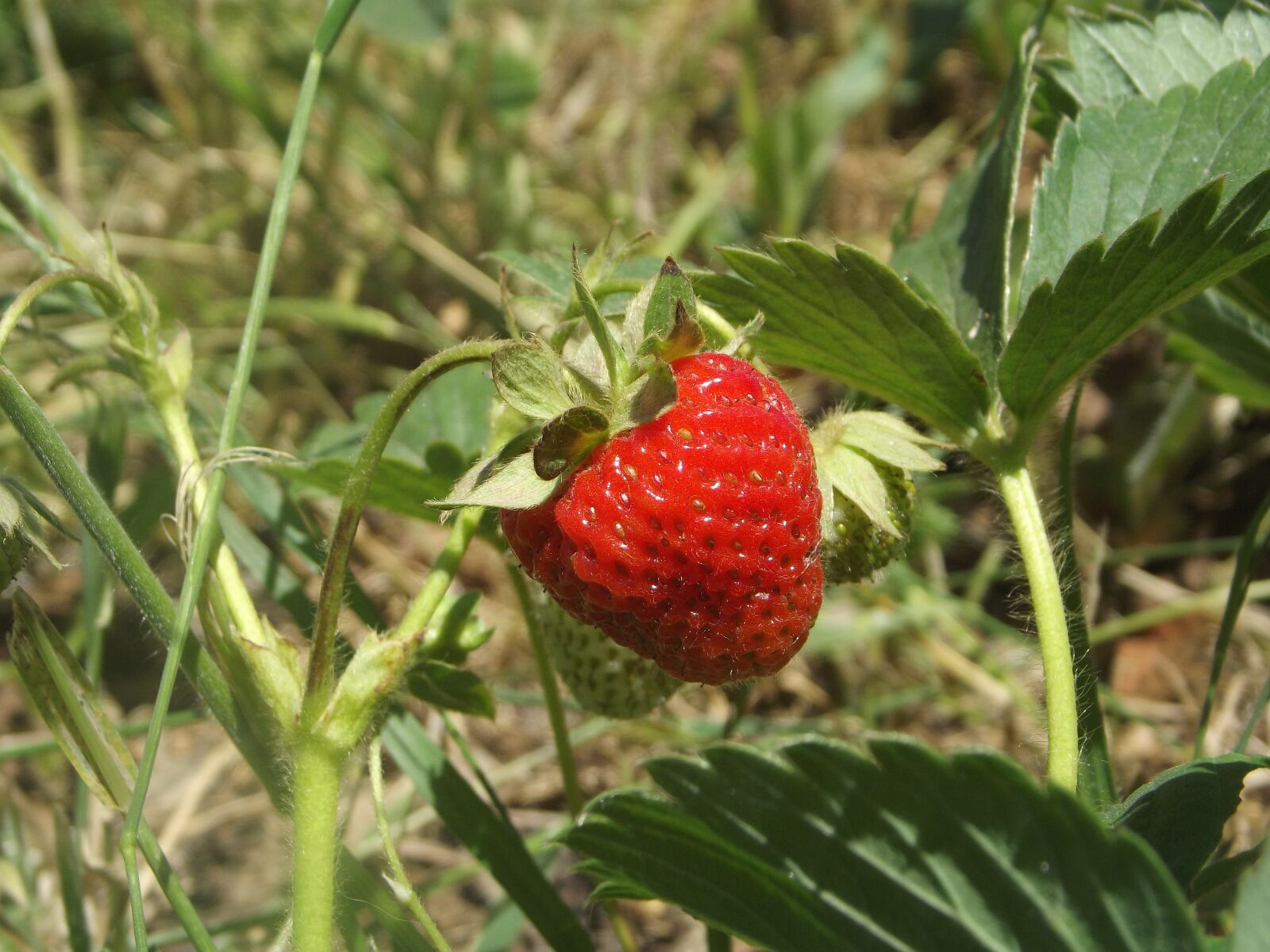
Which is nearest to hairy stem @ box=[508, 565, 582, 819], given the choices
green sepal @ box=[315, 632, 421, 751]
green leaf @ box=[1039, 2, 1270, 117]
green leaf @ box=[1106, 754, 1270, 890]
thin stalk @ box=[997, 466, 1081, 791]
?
green sepal @ box=[315, 632, 421, 751]

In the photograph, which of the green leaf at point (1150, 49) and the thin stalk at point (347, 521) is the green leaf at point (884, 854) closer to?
the thin stalk at point (347, 521)

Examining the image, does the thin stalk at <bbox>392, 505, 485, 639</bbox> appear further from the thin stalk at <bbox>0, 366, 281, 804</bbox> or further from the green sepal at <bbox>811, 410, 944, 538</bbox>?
the green sepal at <bbox>811, 410, 944, 538</bbox>

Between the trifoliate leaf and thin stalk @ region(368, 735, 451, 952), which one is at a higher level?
the trifoliate leaf

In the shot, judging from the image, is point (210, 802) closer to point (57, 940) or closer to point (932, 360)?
point (57, 940)

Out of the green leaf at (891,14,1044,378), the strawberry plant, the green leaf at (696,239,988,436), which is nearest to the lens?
the strawberry plant

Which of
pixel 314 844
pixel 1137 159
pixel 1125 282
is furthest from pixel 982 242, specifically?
pixel 314 844

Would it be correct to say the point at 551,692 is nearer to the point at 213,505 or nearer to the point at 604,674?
the point at 604,674

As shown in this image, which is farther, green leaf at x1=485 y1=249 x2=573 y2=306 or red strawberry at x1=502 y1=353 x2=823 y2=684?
green leaf at x1=485 y1=249 x2=573 y2=306

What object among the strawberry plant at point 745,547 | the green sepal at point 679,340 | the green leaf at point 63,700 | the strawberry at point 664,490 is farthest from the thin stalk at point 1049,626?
the green leaf at point 63,700
